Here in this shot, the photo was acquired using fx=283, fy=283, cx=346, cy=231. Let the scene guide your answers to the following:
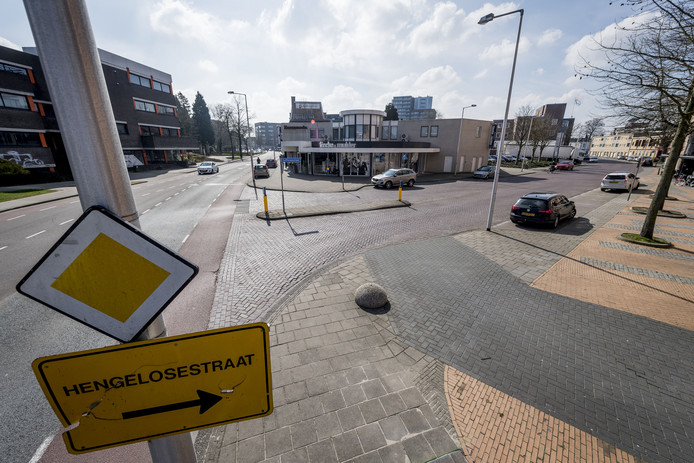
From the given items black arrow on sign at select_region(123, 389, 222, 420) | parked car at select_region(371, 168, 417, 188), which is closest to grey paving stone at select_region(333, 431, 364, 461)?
black arrow on sign at select_region(123, 389, 222, 420)

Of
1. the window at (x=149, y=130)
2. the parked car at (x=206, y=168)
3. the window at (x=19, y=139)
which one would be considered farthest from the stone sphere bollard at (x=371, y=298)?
the window at (x=149, y=130)

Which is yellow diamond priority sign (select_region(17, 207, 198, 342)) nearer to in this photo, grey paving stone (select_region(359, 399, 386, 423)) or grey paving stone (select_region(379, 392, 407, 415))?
grey paving stone (select_region(359, 399, 386, 423))

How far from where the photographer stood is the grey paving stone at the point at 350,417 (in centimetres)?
353

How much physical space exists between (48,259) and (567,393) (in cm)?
572

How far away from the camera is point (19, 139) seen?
24.9 meters

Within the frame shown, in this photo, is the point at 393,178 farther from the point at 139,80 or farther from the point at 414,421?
the point at 139,80

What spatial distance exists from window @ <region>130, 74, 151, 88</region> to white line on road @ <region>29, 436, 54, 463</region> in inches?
1800

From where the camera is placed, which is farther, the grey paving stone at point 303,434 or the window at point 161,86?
the window at point 161,86

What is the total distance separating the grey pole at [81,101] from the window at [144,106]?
46.1 m

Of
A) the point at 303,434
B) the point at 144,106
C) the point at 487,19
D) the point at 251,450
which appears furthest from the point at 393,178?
the point at 144,106

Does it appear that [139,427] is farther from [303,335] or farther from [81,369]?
[303,335]

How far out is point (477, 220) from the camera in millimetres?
13812

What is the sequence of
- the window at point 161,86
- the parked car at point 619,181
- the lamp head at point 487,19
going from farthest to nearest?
the window at point 161,86 → the parked car at point 619,181 → the lamp head at point 487,19

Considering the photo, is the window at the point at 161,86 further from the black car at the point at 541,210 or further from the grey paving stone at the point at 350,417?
the grey paving stone at the point at 350,417
